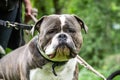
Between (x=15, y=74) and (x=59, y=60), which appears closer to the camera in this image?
(x=59, y=60)

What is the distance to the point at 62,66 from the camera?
4.94 meters

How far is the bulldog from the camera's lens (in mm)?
4582

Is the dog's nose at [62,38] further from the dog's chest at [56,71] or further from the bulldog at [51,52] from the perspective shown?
the dog's chest at [56,71]

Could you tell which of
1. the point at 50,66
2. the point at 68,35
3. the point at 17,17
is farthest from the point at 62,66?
the point at 17,17

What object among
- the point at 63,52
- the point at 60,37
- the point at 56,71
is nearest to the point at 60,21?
the point at 60,37

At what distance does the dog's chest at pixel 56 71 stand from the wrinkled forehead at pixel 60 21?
400 mm

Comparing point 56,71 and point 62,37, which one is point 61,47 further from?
point 56,71

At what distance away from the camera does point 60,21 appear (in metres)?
4.66

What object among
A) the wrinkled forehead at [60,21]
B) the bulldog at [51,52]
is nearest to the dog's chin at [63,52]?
the bulldog at [51,52]

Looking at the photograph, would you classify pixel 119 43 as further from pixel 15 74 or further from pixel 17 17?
pixel 15 74

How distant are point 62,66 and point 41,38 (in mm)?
399

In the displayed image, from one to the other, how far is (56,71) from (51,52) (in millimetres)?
406

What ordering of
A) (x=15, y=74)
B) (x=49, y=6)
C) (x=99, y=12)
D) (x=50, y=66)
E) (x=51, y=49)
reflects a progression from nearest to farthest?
1. (x=51, y=49)
2. (x=50, y=66)
3. (x=15, y=74)
4. (x=99, y=12)
5. (x=49, y=6)

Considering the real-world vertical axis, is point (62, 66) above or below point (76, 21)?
below
